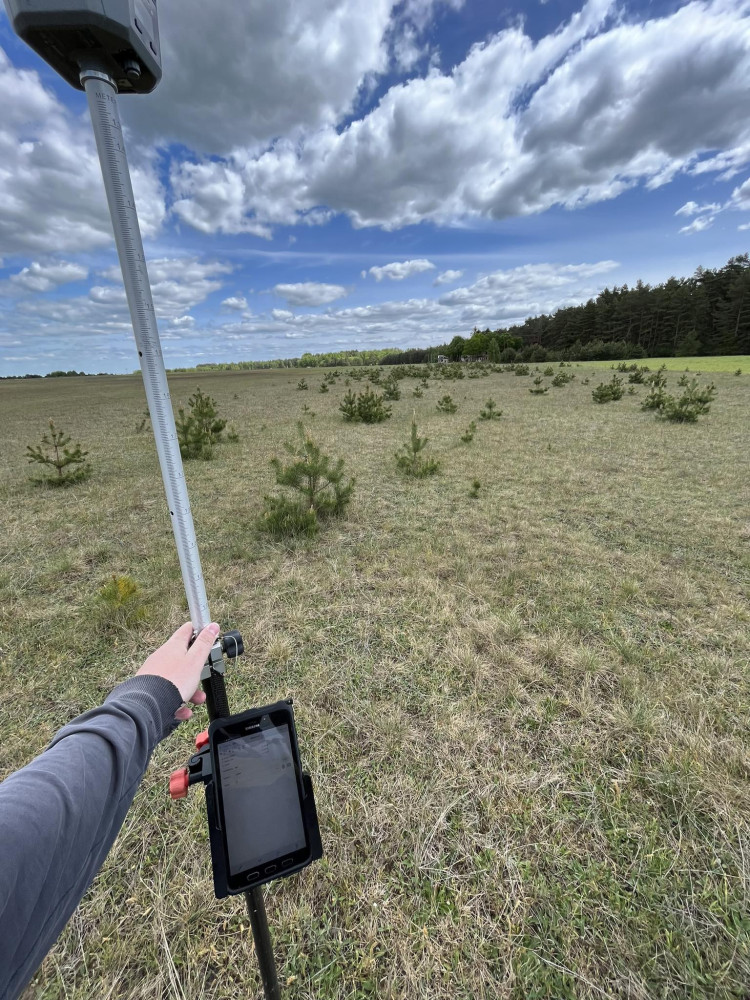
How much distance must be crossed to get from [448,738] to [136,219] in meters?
2.46

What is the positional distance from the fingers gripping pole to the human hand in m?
0.10

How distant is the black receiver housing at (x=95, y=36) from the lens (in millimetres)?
687

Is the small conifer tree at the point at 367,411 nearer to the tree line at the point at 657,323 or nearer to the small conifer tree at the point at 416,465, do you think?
the small conifer tree at the point at 416,465

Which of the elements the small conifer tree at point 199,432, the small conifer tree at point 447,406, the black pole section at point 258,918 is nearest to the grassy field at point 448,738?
the black pole section at point 258,918

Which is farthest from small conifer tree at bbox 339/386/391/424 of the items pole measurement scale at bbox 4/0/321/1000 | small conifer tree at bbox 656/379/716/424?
pole measurement scale at bbox 4/0/321/1000

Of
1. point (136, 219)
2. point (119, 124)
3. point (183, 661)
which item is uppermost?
point (119, 124)

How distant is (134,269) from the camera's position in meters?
0.90

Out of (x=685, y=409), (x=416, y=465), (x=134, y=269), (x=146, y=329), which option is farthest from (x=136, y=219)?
(x=685, y=409)

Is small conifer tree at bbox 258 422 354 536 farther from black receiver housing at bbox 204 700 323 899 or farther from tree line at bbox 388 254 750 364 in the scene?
tree line at bbox 388 254 750 364

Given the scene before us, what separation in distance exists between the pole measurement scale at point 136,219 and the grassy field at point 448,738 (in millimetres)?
553

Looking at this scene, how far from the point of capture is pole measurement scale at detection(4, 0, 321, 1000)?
0.71 meters

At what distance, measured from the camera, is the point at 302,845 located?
0.77 meters

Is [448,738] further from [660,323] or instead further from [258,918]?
[660,323]

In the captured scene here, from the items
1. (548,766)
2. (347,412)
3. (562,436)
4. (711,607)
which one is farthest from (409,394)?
(548,766)
